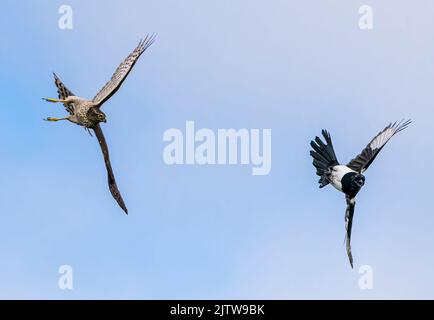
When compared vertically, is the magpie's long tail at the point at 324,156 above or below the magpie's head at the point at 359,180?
above

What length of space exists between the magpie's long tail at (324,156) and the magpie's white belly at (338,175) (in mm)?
150

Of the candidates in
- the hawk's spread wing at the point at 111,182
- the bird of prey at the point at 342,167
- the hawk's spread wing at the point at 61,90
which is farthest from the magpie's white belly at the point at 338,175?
the hawk's spread wing at the point at 61,90

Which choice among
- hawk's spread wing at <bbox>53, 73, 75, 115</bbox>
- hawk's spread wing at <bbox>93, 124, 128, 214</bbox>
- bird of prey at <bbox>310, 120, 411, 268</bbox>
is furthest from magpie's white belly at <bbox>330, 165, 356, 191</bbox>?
hawk's spread wing at <bbox>53, 73, 75, 115</bbox>

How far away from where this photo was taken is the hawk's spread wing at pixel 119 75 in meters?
23.9

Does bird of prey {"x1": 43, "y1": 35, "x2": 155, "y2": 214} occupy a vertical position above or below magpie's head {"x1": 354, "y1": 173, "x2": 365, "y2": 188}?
above

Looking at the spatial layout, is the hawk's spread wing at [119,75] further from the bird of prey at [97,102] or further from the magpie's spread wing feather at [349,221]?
the magpie's spread wing feather at [349,221]

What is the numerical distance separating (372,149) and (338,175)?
58.2 inches

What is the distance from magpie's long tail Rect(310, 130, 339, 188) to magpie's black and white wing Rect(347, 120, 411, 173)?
24.0 inches

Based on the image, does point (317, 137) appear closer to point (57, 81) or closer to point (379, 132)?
point (379, 132)

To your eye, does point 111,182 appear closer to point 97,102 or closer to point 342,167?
point 97,102

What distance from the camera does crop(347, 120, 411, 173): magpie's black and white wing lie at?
1060 inches

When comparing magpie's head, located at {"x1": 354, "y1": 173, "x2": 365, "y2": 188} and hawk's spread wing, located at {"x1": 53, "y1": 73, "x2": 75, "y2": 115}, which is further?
magpie's head, located at {"x1": 354, "y1": 173, "x2": 365, "y2": 188}

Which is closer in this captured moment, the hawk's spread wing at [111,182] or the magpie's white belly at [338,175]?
the hawk's spread wing at [111,182]

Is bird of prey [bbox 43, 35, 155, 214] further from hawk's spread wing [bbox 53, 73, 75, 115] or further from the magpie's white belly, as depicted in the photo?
the magpie's white belly
